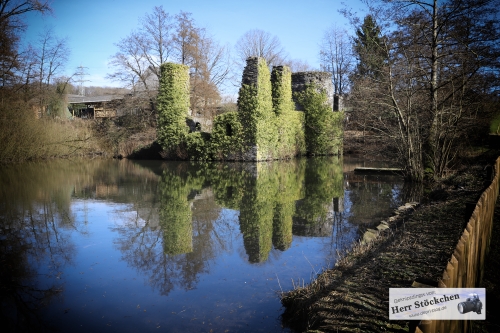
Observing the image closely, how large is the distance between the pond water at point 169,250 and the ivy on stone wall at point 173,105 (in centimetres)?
1173

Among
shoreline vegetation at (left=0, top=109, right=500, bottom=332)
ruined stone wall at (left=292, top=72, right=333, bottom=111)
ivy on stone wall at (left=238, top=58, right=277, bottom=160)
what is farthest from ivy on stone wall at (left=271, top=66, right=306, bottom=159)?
shoreline vegetation at (left=0, top=109, right=500, bottom=332)

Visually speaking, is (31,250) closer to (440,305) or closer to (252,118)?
(440,305)

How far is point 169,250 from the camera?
597 centimetres

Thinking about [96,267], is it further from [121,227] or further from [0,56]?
[0,56]

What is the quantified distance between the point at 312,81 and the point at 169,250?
23445 millimetres

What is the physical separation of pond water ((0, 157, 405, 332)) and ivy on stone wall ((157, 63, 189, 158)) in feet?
38.5

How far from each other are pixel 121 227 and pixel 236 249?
9.43 ft

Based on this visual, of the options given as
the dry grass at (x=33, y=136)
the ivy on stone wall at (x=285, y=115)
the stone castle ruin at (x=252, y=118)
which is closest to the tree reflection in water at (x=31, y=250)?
the dry grass at (x=33, y=136)

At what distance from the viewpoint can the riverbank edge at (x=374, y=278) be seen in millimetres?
3131

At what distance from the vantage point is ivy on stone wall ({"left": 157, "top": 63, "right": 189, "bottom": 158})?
76.7ft

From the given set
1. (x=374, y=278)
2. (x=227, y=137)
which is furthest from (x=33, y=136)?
(x=374, y=278)

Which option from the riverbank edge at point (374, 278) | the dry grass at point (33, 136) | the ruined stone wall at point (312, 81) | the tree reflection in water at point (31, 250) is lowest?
the tree reflection in water at point (31, 250)

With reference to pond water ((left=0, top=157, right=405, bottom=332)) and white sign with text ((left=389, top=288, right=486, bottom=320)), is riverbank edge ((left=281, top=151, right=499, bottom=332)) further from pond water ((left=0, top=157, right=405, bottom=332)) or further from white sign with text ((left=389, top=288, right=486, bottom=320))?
pond water ((left=0, top=157, right=405, bottom=332))

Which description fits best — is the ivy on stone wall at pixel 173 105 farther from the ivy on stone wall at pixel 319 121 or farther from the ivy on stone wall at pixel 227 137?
the ivy on stone wall at pixel 319 121
